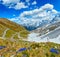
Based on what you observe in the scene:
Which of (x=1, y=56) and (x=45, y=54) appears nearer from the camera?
(x=45, y=54)

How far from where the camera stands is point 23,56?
129 feet

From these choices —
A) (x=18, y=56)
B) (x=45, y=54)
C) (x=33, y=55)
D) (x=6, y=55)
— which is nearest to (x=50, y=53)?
(x=45, y=54)

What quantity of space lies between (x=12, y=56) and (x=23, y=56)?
297cm

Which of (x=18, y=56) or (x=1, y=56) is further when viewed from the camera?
(x=1, y=56)

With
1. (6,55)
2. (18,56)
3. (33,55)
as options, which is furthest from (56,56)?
(6,55)

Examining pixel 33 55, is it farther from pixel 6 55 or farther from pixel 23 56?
pixel 6 55

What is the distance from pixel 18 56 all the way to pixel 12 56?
217cm

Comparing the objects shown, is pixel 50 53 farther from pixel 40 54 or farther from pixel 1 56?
pixel 1 56

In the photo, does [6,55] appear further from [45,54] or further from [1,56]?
[45,54]

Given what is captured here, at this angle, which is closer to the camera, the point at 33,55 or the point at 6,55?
the point at 33,55

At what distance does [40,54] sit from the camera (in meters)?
39.8

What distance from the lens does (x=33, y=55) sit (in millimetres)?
40594

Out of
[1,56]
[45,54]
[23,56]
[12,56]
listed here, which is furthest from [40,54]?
[1,56]

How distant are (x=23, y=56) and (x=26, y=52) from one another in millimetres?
2577
